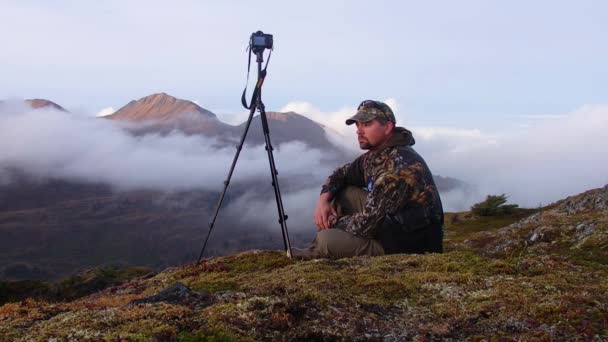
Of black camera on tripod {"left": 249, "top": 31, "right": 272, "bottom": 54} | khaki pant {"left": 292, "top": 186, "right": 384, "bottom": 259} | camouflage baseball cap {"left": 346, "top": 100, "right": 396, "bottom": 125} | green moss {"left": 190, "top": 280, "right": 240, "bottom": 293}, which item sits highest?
black camera on tripod {"left": 249, "top": 31, "right": 272, "bottom": 54}

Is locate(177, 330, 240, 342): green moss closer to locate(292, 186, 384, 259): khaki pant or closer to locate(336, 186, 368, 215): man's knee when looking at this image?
locate(292, 186, 384, 259): khaki pant

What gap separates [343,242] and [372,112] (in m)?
3.11

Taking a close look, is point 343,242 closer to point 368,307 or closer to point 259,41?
point 368,307

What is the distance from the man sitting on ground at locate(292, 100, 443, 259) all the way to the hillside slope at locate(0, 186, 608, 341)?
85cm

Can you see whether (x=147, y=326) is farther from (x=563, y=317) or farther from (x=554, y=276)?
(x=554, y=276)

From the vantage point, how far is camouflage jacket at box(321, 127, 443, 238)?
12148 millimetres

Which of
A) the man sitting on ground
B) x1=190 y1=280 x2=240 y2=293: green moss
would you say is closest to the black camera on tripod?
the man sitting on ground

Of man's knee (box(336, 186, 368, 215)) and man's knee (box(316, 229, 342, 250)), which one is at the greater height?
Result: man's knee (box(336, 186, 368, 215))

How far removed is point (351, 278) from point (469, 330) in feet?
10.4

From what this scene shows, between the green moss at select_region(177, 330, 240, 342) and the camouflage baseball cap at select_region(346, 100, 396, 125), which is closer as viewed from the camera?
the green moss at select_region(177, 330, 240, 342)

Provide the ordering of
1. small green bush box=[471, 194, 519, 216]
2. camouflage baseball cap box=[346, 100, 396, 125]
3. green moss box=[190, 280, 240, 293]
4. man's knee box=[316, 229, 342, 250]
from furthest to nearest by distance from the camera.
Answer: small green bush box=[471, 194, 519, 216], man's knee box=[316, 229, 342, 250], camouflage baseball cap box=[346, 100, 396, 125], green moss box=[190, 280, 240, 293]

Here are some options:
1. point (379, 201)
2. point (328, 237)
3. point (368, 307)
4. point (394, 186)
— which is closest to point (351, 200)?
point (328, 237)

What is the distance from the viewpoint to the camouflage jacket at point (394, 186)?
1215 centimetres

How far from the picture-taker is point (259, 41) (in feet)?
51.0
